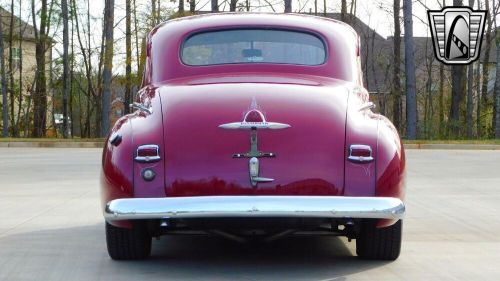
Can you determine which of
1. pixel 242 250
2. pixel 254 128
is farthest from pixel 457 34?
pixel 254 128

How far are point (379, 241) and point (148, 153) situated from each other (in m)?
1.65

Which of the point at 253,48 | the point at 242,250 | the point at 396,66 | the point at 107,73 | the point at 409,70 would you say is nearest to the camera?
the point at 242,250

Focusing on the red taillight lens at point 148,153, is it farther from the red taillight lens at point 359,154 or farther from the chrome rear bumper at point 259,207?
the red taillight lens at point 359,154

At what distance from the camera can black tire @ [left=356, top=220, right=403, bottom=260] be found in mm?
6363

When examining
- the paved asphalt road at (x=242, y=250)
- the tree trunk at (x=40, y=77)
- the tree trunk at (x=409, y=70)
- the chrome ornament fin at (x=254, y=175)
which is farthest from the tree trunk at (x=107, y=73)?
the chrome ornament fin at (x=254, y=175)

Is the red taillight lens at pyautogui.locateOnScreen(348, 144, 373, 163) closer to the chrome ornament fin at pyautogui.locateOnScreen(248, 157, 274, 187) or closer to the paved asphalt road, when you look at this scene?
the chrome ornament fin at pyautogui.locateOnScreen(248, 157, 274, 187)

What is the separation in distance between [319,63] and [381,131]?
3.84 ft

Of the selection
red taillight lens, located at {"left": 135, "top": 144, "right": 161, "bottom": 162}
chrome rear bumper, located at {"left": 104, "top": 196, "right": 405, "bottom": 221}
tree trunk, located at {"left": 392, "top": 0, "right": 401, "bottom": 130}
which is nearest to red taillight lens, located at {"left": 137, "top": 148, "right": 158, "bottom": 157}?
red taillight lens, located at {"left": 135, "top": 144, "right": 161, "bottom": 162}

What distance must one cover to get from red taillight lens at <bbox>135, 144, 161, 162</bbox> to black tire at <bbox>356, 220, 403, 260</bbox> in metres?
1.41

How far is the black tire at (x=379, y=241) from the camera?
6363 mm

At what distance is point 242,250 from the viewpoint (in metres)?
7.10

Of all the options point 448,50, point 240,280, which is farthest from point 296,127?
point 448,50

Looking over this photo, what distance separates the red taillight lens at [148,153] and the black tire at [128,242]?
55cm

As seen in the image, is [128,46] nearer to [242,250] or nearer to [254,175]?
[242,250]
